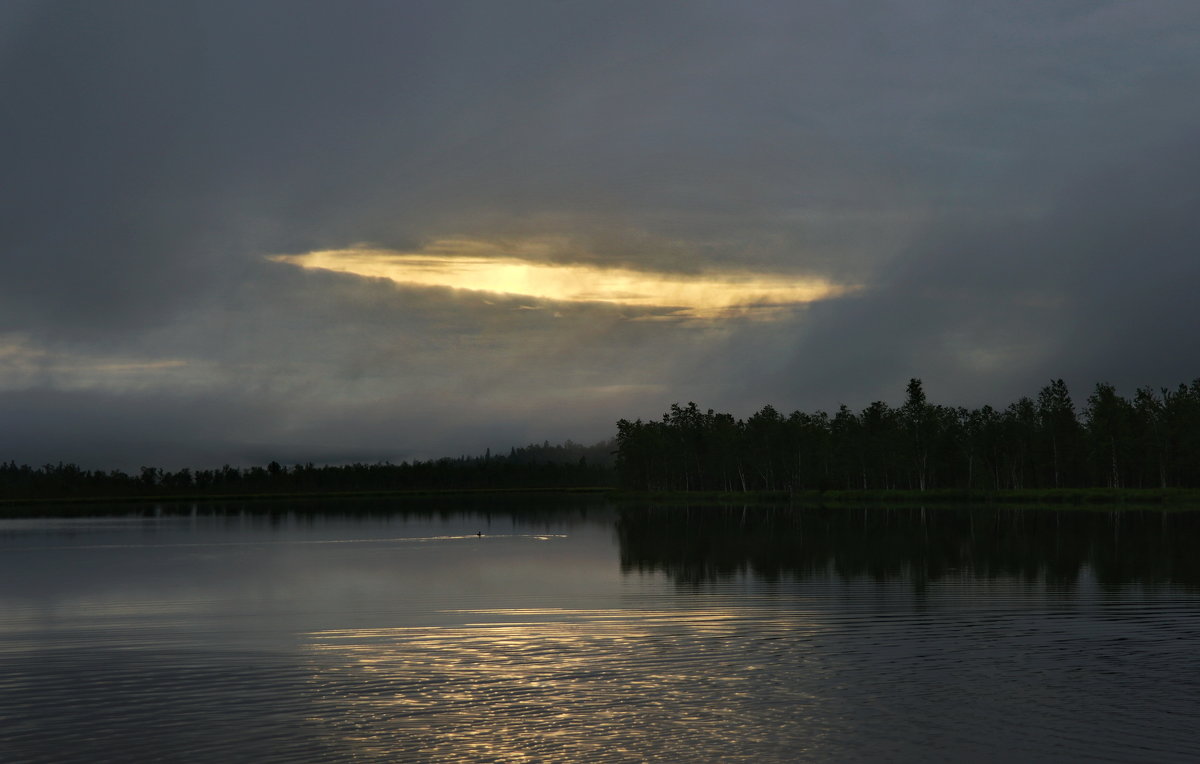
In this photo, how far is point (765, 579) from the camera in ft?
179

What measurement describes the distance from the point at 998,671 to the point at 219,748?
20.2 metres

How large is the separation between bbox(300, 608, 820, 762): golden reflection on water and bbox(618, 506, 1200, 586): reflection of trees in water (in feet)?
69.1

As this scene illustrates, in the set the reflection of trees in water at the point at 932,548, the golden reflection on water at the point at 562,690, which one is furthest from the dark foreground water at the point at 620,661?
the reflection of trees in water at the point at 932,548

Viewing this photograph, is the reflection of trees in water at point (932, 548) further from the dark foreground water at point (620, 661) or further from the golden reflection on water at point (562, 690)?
the golden reflection on water at point (562, 690)

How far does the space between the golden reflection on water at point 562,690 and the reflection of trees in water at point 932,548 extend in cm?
2105

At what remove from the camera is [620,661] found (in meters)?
30.7

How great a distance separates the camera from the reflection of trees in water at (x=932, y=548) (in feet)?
187

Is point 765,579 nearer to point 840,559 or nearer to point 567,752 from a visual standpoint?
point 840,559

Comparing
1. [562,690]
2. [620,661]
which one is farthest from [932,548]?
[562,690]

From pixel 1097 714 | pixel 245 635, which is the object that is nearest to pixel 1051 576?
pixel 1097 714

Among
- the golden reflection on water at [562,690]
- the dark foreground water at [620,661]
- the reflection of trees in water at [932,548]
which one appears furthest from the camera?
the reflection of trees in water at [932,548]

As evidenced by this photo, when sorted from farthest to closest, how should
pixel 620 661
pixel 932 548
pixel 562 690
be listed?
pixel 932 548 < pixel 620 661 < pixel 562 690

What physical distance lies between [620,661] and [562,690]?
14.4 feet

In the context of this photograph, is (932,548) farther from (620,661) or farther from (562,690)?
(562,690)
